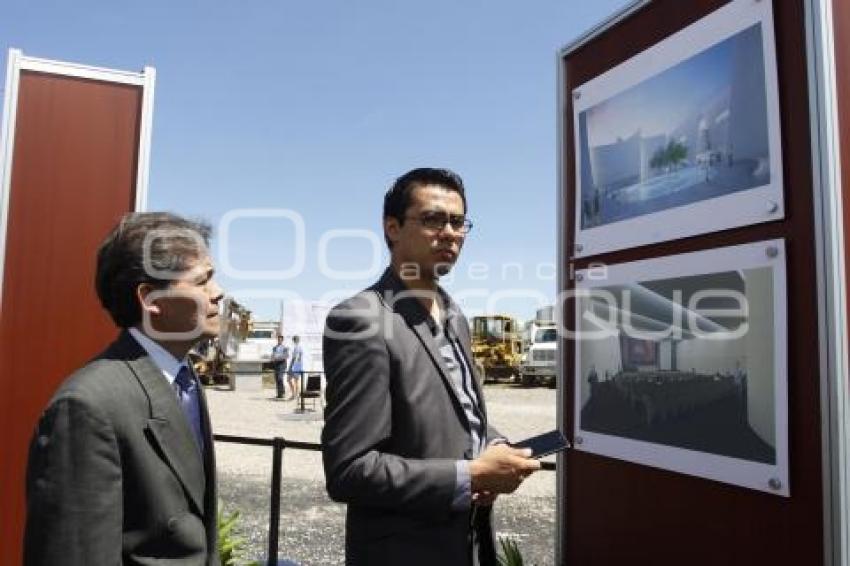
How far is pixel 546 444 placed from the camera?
6.53ft

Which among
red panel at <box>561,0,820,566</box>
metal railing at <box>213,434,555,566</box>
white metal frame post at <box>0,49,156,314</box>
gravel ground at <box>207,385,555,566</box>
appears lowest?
gravel ground at <box>207,385,555,566</box>

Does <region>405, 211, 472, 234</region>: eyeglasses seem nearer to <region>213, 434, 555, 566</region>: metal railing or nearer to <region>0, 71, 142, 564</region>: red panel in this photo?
<region>0, 71, 142, 564</region>: red panel

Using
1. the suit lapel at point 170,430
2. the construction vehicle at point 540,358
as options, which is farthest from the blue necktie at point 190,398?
the construction vehicle at point 540,358

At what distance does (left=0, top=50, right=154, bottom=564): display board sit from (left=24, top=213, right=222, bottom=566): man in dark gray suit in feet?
5.45

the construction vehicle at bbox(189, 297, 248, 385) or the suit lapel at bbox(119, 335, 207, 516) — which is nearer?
the suit lapel at bbox(119, 335, 207, 516)

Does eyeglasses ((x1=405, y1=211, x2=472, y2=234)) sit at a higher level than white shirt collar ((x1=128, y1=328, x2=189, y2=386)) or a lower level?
higher

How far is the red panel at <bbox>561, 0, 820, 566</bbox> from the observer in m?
1.97

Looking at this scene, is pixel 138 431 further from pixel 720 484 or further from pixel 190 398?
pixel 720 484

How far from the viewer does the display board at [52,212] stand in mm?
3199

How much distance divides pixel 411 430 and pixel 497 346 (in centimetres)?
2732

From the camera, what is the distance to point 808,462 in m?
1.96

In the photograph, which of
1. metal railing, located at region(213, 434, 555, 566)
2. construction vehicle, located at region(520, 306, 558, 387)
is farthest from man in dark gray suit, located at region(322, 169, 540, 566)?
construction vehicle, located at region(520, 306, 558, 387)

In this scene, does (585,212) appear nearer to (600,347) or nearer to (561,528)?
(600,347)

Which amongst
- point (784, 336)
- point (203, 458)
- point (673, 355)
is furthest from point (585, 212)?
point (203, 458)
